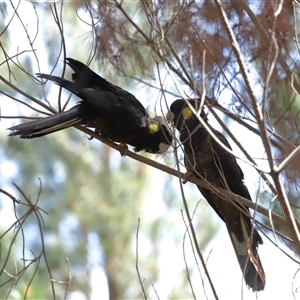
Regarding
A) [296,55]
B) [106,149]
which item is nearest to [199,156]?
[296,55]

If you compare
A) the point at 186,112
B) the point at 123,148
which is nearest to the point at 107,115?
the point at 123,148

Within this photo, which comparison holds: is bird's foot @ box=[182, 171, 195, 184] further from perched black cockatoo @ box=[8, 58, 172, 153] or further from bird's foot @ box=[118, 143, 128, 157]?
bird's foot @ box=[118, 143, 128, 157]

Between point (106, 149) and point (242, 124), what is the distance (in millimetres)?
4467

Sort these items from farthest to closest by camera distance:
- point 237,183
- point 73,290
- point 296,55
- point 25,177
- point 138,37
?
point 73,290, point 25,177, point 138,37, point 237,183, point 296,55

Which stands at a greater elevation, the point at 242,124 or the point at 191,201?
the point at 191,201

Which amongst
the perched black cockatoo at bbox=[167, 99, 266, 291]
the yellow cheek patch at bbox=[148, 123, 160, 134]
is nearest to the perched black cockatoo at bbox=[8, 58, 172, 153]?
the yellow cheek patch at bbox=[148, 123, 160, 134]

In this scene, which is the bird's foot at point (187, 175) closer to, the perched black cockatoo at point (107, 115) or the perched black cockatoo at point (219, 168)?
the perched black cockatoo at point (219, 168)

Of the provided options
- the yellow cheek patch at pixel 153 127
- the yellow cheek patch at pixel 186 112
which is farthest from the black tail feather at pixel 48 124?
the yellow cheek patch at pixel 186 112

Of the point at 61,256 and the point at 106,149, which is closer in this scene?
the point at 61,256

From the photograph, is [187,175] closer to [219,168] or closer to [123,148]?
[219,168]

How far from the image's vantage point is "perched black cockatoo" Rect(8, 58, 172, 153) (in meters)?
2.44

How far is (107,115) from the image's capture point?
2.65 metres

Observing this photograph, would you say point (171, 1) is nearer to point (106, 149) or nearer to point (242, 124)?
point (242, 124)

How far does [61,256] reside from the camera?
246 inches
